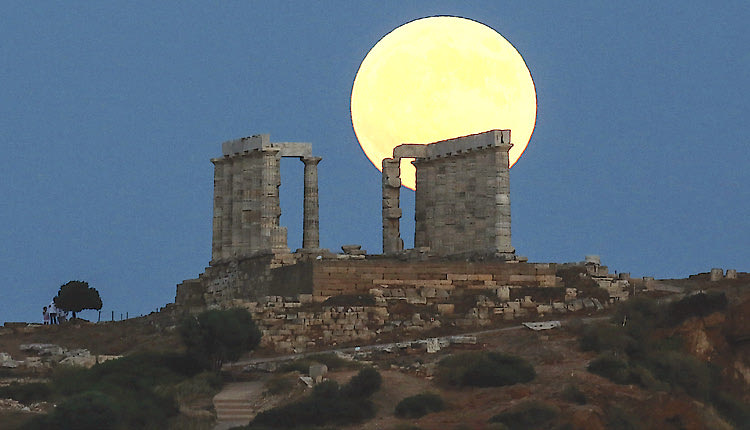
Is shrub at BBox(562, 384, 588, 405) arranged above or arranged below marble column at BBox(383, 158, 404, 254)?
below

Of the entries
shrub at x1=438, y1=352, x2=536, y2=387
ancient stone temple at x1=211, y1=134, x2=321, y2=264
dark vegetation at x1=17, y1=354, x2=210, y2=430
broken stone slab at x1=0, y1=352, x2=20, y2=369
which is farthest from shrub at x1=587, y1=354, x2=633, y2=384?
broken stone slab at x1=0, y1=352, x2=20, y2=369

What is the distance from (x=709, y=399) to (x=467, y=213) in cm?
2083

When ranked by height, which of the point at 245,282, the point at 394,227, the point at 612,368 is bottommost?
the point at 612,368

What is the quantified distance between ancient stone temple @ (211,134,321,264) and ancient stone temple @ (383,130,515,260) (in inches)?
132

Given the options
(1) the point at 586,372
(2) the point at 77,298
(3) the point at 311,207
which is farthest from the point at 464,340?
(2) the point at 77,298

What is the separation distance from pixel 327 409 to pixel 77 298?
111ft

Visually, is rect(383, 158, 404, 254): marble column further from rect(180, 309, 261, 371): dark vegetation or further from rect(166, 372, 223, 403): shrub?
rect(166, 372, 223, 403): shrub

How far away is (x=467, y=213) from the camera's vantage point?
81.0 metres

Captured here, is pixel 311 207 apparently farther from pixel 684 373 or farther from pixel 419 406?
pixel 419 406

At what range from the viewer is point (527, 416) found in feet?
185

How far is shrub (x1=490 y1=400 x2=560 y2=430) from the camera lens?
56281mm

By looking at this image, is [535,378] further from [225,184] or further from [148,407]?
[225,184]

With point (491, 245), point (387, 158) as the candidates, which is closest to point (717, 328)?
point (491, 245)

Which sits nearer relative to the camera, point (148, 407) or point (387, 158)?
point (148, 407)
